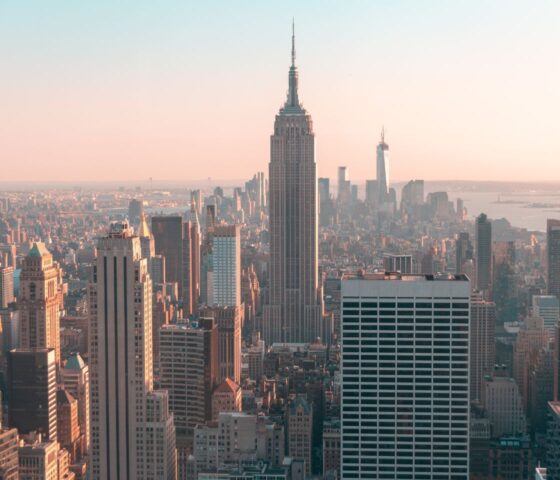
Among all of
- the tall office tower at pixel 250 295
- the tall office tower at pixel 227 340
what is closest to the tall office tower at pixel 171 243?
the tall office tower at pixel 227 340

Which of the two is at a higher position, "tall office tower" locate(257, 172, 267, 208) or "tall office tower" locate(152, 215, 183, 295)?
"tall office tower" locate(257, 172, 267, 208)

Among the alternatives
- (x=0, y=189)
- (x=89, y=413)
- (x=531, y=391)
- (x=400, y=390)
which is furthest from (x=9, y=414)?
(x=531, y=391)

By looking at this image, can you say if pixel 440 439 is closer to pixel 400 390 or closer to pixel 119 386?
pixel 400 390

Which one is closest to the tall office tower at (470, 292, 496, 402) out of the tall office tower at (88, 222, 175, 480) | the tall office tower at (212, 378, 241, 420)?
the tall office tower at (212, 378, 241, 420)

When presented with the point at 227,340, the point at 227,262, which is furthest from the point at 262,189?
the point at 227,340

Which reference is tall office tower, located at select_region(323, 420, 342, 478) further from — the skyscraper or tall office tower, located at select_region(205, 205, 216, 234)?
tall office tower, located at select_region(205, 205, 216, 234)
